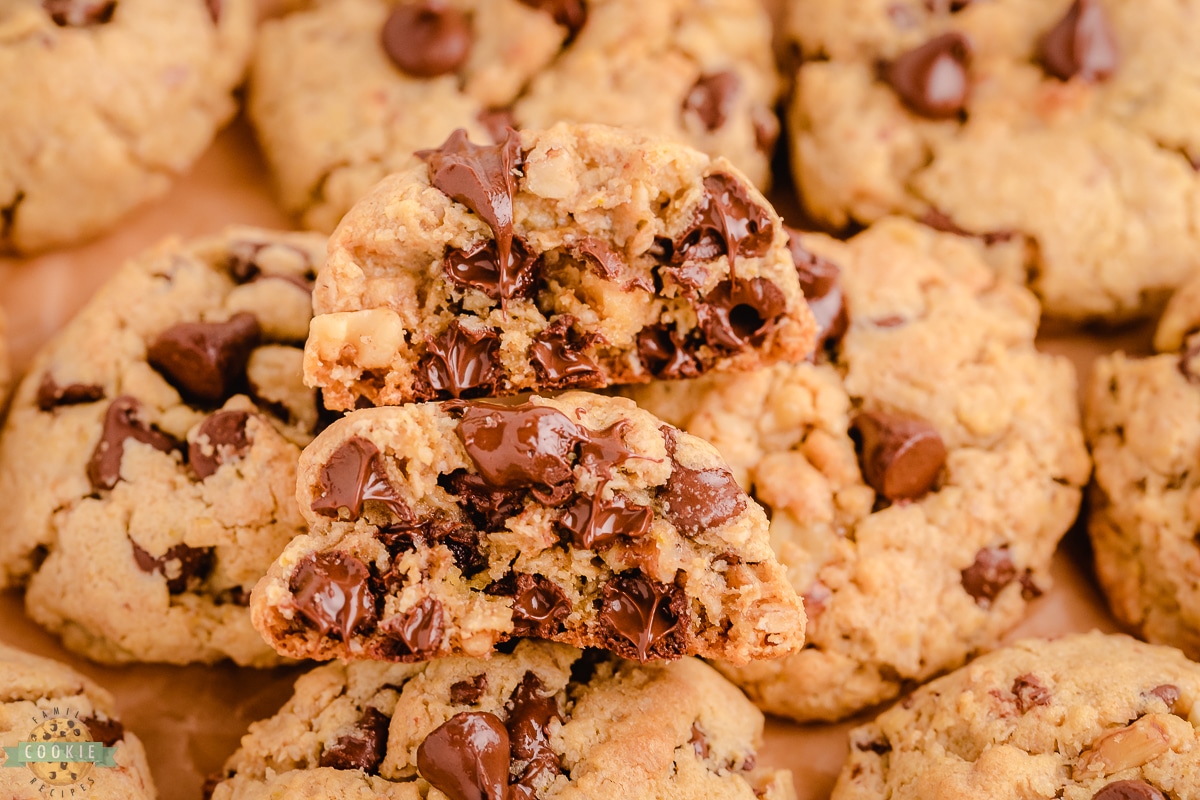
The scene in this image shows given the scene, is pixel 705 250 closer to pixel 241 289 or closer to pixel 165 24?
pixel 241 289

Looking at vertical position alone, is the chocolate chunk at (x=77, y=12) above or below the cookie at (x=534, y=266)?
above

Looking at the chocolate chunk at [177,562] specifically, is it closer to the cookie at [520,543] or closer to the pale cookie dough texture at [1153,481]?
the cookie at [520,543]

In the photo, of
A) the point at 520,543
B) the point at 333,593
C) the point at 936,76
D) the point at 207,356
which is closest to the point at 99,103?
the point at 207,356

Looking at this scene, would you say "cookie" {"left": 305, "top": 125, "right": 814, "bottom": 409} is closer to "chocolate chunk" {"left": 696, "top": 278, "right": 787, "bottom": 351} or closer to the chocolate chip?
"chocolate chunk" {"left": 696, "top": 278, "right": 787, "bottom": 351}

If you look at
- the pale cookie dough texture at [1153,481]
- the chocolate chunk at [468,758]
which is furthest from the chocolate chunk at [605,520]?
the pale cookie dough texture at [1153,481]

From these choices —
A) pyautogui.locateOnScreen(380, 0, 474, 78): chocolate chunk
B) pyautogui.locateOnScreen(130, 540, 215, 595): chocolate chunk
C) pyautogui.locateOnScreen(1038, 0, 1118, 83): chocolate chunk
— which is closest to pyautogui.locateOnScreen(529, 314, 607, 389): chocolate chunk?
pyautogui.locateOnScreen(130, 540, 215, 595): chocolate chunk

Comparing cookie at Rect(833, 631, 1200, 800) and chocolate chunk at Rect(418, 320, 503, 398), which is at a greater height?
chocolate chunk at Rect(418, 320, 503, 398)
